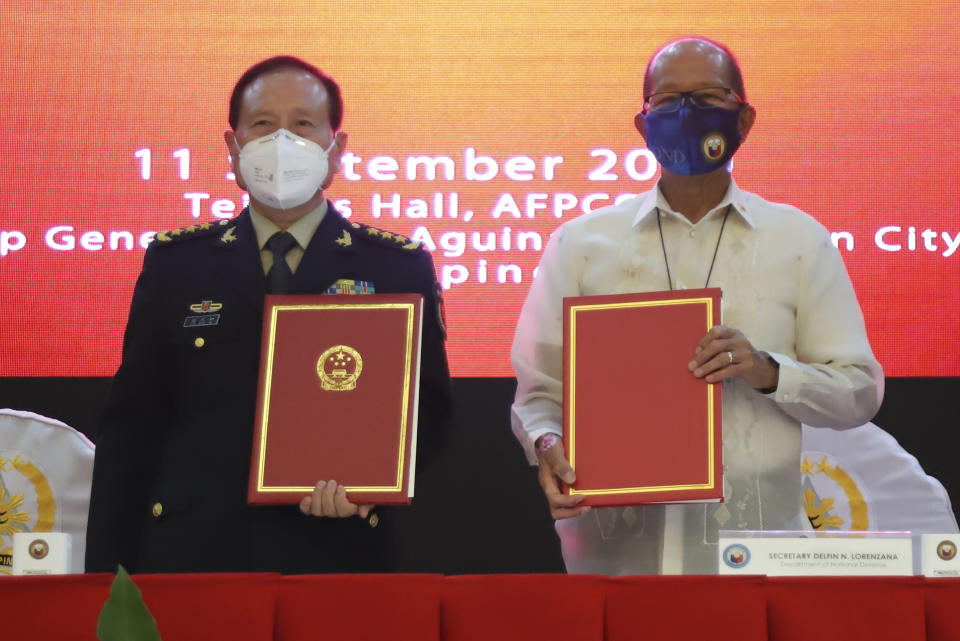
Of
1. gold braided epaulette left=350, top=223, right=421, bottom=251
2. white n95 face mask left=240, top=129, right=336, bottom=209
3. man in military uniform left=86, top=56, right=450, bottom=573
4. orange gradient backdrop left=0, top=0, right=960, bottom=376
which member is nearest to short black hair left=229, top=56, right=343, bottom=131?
man in military uniform left=86, top=56, right=450, bottom=573

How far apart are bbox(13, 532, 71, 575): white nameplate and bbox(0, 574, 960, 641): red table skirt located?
0.07 m

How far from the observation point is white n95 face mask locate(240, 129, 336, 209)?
2385 mm

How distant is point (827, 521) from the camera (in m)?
3.13

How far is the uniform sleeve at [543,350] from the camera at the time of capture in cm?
231

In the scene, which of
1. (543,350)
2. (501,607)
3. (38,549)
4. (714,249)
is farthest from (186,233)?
(501,607)

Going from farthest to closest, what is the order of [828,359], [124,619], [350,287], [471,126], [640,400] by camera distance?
[471,126] < [350,287] < [828,359] < [640,400] < [124,619]

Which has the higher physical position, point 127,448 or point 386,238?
point 386,238

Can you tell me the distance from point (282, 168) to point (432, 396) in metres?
0.50

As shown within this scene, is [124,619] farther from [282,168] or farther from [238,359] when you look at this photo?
[282,168]

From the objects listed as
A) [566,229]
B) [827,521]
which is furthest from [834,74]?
[566,229]

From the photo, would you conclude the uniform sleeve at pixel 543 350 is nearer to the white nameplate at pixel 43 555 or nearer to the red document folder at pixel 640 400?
the red document folder at pixel 640 400

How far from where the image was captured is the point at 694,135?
2.36 m

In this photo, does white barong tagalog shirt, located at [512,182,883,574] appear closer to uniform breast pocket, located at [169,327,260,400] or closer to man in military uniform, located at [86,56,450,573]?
man in military uniform, located at [86,56,450,573]

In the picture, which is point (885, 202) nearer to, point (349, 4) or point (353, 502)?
point (349, 4)
